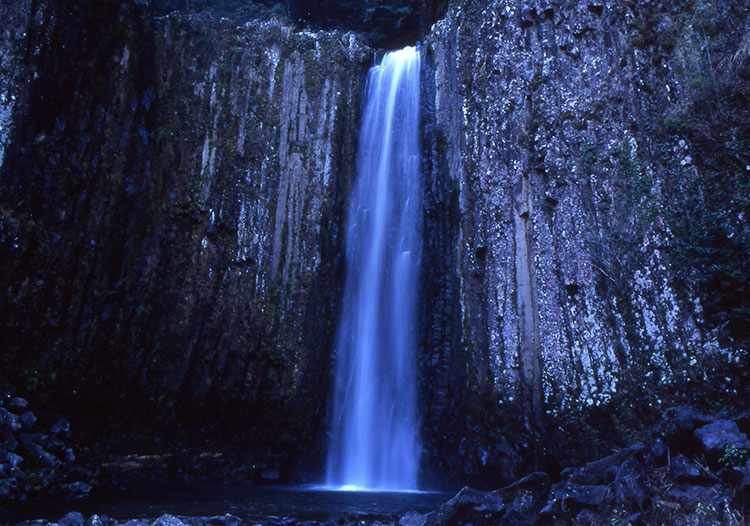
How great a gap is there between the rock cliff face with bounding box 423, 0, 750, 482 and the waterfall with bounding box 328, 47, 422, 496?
779 millimetres

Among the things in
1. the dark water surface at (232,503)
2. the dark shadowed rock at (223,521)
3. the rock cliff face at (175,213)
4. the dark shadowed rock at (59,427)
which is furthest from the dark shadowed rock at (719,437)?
the dark shadowed rock at (59,427)

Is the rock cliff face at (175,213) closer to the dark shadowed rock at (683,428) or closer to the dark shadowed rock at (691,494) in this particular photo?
the dark shadowed rock at (683,428)

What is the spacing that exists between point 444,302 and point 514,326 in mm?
2025

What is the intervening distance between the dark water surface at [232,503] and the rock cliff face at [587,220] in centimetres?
213

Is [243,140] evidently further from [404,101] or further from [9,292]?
[9,292]

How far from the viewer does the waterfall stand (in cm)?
1228

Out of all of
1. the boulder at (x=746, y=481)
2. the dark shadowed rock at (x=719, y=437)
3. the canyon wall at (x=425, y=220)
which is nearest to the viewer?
the boulder at (x=746, y=481)

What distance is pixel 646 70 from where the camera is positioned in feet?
32.8

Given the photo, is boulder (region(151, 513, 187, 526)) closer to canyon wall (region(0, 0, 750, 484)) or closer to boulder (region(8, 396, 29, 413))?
boulder (region(8, 396, 29, 413))

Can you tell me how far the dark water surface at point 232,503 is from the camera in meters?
8.20

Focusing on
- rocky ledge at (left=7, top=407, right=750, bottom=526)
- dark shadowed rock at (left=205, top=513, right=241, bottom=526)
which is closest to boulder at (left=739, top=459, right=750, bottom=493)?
rocky ledge at (left=7, top=407, right=750, bottom=526)

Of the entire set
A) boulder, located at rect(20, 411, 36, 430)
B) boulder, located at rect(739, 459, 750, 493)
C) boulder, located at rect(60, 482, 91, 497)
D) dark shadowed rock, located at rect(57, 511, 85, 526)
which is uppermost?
boulder, located at rect(20, 411, 36, 430)

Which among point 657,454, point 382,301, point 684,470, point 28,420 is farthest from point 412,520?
point 28,420

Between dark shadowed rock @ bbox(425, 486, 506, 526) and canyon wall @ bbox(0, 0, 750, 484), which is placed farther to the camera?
canyon wall @ bbox(0, 0, 750, 484)
